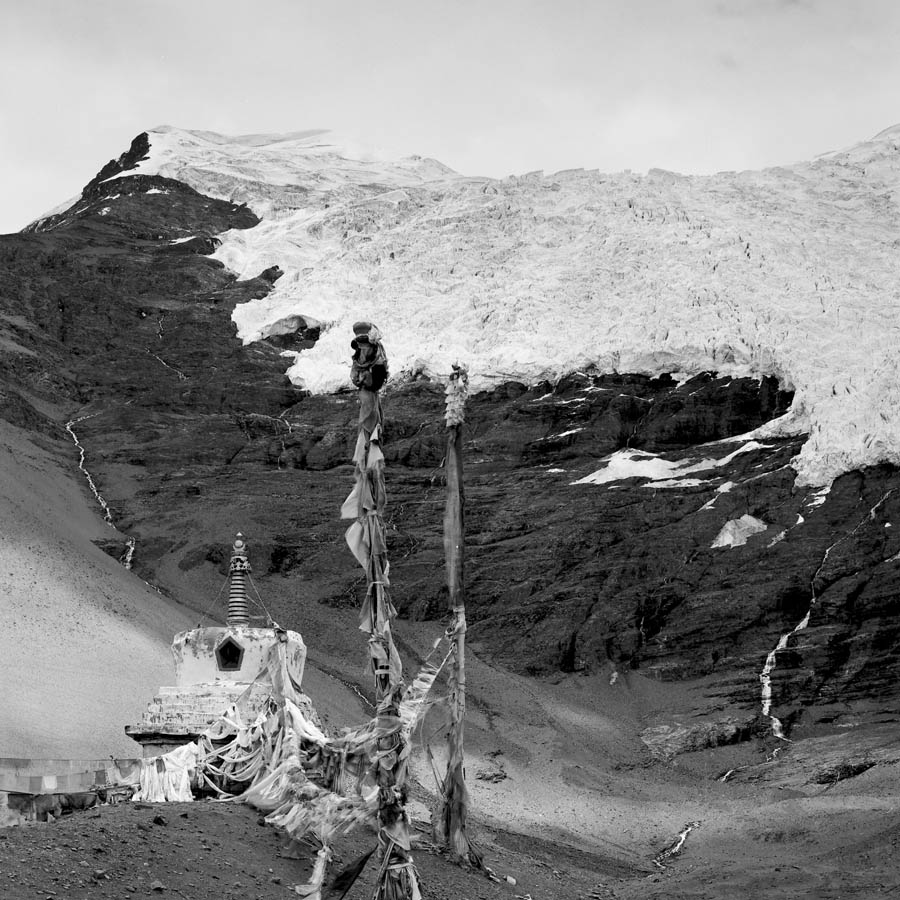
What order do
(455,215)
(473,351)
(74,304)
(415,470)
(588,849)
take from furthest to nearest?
1. (455,215)
2. (74,304)
3. (473,351)
4. (415,470)
5. (588,849)

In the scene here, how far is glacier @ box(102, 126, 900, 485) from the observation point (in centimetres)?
6919

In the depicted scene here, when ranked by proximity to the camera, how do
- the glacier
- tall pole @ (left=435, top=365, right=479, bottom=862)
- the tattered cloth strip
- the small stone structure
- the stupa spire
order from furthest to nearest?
the glacier → the stupa spire → the small stone structure → tall pole @ (left=435, top=365, right=479, bottom=862) → the tattered cloth strip

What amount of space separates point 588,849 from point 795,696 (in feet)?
63.1

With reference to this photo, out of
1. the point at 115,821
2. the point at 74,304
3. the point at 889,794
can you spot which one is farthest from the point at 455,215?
the point at 115,821

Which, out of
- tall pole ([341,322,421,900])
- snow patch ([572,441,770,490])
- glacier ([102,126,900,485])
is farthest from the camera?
glacier ([102,126,900,485])

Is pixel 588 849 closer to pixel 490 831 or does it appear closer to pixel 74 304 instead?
pixel 490 831

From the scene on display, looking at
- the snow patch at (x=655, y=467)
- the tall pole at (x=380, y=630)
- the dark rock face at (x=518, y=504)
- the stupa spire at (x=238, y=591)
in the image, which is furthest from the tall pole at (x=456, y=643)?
the snow patch at (x=655, y=467)

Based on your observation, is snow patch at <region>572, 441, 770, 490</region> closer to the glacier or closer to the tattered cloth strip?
the glacier

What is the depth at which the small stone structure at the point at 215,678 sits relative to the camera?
24281 mm

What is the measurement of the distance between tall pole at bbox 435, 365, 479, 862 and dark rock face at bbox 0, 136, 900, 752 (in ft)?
85.4

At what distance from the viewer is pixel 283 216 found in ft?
337

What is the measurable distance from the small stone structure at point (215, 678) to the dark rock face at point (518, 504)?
87.6 feet

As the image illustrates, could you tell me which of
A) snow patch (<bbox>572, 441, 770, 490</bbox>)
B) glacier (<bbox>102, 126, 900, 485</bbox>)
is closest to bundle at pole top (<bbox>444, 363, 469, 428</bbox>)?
glacier (<bbox>102, 126, 900, 485</bbox>)

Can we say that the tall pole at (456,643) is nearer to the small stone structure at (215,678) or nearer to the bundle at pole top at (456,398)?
the bundle at pole top at (456,398)
